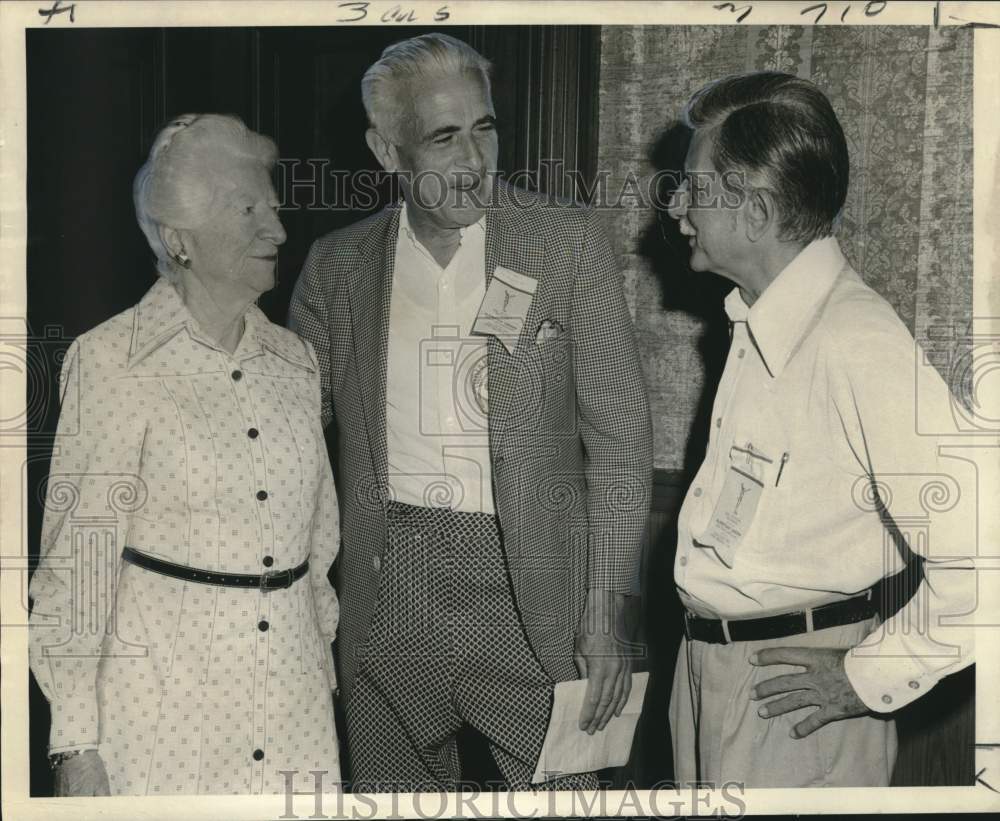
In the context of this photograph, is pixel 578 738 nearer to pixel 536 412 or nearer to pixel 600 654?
pixel 600 654

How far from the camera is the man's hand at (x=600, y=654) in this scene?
2.47 m

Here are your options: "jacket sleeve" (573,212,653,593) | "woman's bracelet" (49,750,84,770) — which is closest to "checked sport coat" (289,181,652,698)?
"jacket sleeve" (573,212,653,593)

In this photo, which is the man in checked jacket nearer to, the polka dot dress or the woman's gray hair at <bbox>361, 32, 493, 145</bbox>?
the woman's gray hair at <bbox>361, 32, 493, 145</bbox>

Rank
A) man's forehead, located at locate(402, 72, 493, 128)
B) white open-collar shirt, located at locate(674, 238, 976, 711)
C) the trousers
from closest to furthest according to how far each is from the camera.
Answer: white open-collar shirt, located at locate(674, 238, 976, 711) → the trousers → man's forehead, located at locate(402, 72, 493, 128)

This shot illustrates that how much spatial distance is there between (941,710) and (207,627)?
68.5 inches

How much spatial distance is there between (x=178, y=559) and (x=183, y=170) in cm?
86

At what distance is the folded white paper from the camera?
2.46 m

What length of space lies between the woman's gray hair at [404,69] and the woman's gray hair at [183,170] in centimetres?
29

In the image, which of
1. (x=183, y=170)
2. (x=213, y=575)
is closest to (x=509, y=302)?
(x=183, y=170)

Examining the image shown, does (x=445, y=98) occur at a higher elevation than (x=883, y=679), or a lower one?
higher

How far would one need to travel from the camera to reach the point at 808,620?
2246mm

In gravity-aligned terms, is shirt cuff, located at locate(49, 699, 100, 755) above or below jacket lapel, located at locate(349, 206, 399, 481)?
below

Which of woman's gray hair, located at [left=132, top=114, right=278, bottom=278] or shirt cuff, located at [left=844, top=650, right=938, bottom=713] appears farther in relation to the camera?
woman's gray hair, located at [left=132, top=114, right=278, bottom=278]

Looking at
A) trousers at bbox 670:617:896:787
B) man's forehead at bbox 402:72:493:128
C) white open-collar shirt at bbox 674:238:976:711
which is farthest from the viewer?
man's forehead at bbox 402:72:493:128
